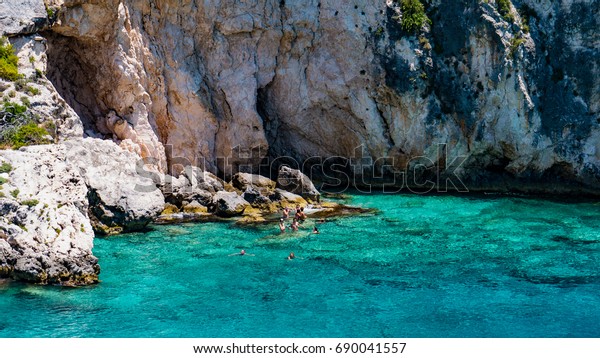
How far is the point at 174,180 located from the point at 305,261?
1132cm

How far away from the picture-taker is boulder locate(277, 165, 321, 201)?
40969 mm

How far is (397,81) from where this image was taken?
141 ft

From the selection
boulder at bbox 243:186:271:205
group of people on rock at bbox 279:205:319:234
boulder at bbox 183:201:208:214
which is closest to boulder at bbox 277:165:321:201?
group of people on rock at bbox 279:205:319:234

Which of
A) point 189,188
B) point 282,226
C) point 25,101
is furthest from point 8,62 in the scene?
point 282,226

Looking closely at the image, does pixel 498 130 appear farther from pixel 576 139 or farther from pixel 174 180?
A: pixel 174 180

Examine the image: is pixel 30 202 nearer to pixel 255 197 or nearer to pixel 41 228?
Answer: pixel 41 228

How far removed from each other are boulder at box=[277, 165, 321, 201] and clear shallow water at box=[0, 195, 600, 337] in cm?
454

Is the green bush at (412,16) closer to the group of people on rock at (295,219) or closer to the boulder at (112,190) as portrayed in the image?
the group of people on rock at (295,219)

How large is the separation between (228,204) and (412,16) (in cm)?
1645

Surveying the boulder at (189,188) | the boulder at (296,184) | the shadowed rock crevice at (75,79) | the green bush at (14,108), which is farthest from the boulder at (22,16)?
the boulder at (296,184)

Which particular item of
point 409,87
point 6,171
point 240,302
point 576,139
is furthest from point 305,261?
point 576,139

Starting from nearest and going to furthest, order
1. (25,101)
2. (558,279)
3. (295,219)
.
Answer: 1. (558,279)
2. (25,101)
3. (295,219)

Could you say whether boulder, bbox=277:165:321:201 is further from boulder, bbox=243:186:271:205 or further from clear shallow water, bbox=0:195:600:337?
clear shallow water, bbox=0:195:600:337

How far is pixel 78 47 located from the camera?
38.8 m
